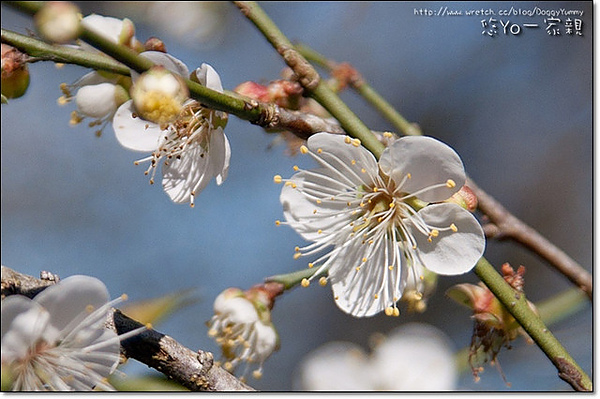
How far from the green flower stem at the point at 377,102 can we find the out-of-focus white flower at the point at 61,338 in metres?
0.53

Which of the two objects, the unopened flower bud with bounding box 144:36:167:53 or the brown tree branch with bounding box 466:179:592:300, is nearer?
the unopened flower bud with bounding box 144:36:167:53

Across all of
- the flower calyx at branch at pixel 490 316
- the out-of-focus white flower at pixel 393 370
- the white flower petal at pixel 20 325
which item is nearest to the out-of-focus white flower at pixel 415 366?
the out-of-focus white flower at pixel 393 370

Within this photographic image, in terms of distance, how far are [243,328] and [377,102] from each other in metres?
0.43

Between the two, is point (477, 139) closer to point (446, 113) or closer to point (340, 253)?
point (446, 113)

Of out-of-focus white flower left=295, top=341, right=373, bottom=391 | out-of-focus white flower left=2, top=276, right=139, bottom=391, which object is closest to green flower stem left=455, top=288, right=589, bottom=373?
out-of-focus white flower left=295, top=341, right=373, bottom=391

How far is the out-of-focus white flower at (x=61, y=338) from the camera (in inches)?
28.4

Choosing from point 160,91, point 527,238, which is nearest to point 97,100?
point 160,91

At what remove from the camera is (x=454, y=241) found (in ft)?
2.63

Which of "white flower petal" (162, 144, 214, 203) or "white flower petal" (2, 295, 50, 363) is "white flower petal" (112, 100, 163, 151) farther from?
"white flower petal" (2, 295, 50, 363)

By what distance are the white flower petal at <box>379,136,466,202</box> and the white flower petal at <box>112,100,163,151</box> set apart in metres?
0.27

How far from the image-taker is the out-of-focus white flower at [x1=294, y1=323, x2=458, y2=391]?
104 cm

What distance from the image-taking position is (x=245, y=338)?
0.99m

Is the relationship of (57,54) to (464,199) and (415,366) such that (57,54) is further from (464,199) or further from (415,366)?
(415,366)

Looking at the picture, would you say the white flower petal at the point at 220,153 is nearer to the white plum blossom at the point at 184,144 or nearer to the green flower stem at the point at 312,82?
the white plum blossom at the point at 184,144
